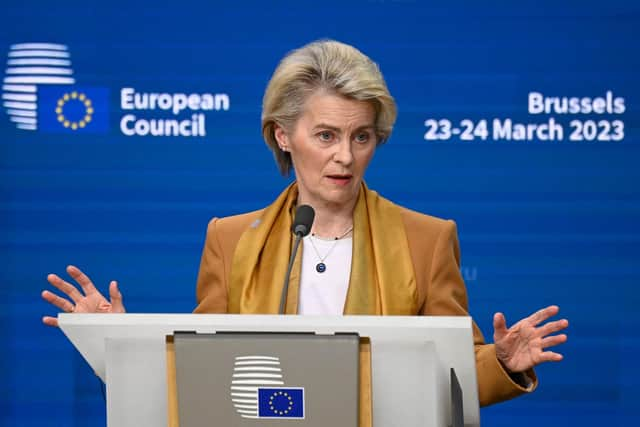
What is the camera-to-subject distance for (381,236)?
2713 millimetres

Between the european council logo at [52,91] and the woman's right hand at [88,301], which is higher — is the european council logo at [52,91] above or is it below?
above

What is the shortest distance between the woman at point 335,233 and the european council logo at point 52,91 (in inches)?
53.6

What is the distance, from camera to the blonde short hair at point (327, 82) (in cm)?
262

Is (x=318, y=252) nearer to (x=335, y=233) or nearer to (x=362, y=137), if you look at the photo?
(x=335, y=233)

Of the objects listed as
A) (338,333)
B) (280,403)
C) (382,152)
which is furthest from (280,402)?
(382,152)

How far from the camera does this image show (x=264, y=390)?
1771 mm

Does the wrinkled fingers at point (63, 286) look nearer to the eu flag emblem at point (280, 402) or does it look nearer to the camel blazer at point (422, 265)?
the camel blazer at point (422, 265)

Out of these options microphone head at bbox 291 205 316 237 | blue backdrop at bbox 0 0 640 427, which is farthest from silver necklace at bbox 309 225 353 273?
blue backdrop at bbox 0 0 640 427

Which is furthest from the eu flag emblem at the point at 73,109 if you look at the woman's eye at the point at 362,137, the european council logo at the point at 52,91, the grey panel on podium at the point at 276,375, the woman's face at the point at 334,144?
the grey panel on podium at the point at 276,375

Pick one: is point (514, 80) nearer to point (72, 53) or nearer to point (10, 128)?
point (72, 53)

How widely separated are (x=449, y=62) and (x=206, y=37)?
0.89 metres

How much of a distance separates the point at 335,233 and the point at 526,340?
27.9 inches

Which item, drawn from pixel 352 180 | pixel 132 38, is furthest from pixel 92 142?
pixel 352 180

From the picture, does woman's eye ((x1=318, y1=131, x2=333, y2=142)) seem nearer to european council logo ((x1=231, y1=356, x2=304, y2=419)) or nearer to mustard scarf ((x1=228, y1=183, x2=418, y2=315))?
mustard scarf ((x1=228, y1=183, x2=418, y2=315))
